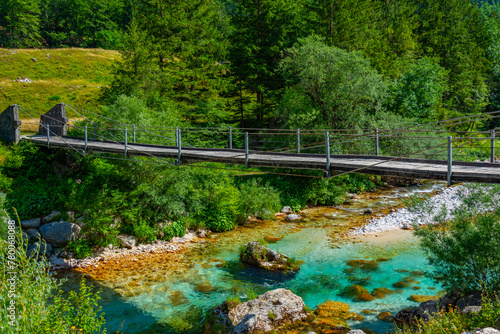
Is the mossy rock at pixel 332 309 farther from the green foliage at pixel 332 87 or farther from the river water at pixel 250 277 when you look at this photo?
the green foliage at pixel 332 87

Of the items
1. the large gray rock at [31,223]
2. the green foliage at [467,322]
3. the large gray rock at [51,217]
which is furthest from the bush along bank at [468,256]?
the large gray rock at [31,223]

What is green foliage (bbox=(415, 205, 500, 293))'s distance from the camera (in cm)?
980

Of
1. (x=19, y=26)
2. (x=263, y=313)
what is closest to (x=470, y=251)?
(x=263, y=313)

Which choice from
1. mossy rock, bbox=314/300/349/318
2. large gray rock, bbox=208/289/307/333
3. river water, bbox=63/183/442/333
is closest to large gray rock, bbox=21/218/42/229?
river water, bbox=63/183/442/333

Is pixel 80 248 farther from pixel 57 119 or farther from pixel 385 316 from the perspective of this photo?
pixel 385 316

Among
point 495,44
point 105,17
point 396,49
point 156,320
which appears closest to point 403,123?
point 396,49

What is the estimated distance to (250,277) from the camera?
13.9m

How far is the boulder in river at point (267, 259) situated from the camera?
14.5m

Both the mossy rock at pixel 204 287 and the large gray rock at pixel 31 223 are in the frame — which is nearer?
the mossy rock at pixel 204 287

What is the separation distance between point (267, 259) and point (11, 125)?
15845 mm

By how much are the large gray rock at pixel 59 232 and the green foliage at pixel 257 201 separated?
26.4 ft

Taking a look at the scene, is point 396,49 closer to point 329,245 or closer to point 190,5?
point 190,5

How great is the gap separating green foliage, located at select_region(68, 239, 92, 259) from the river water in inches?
44.2

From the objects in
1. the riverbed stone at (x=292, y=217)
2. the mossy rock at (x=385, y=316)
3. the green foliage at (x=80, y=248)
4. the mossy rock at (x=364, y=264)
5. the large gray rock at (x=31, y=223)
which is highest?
the large gray rock at (x=31, y=223)
